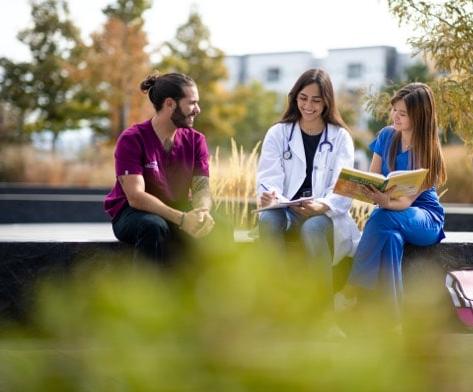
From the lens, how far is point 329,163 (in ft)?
13.4

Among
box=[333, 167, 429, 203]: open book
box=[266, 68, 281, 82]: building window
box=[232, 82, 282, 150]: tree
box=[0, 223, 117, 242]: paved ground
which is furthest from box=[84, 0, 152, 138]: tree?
box=[266, 68, 281, 82]: building window

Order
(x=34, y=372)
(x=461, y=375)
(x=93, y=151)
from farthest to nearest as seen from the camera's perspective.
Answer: (x=93, y=151), (x=461, y=375), (x=34, y=372)

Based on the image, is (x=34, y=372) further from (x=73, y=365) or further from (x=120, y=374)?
(x=73, y=365)

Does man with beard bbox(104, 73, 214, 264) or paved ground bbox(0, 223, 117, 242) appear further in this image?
paved ground bbox(0, 223, 117, 242)

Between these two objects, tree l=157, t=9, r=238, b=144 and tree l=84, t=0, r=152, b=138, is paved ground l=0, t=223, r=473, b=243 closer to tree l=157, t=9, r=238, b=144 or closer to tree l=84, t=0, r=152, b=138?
tree l=84, t=0, r=152, b=138

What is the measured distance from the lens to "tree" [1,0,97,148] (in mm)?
26203

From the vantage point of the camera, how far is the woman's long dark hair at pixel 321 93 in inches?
159

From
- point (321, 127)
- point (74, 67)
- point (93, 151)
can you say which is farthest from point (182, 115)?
point (74, 67)

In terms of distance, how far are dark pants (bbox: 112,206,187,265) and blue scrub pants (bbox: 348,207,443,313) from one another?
845 millimetres

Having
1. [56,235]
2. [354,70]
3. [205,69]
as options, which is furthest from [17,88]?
[354,70]

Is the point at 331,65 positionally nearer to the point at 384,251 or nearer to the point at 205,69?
the point at 205,69

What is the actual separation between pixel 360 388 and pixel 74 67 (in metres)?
25.1

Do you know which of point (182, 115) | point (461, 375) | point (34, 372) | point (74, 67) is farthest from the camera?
point (74, 67)

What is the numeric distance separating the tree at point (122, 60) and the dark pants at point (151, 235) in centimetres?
2009
